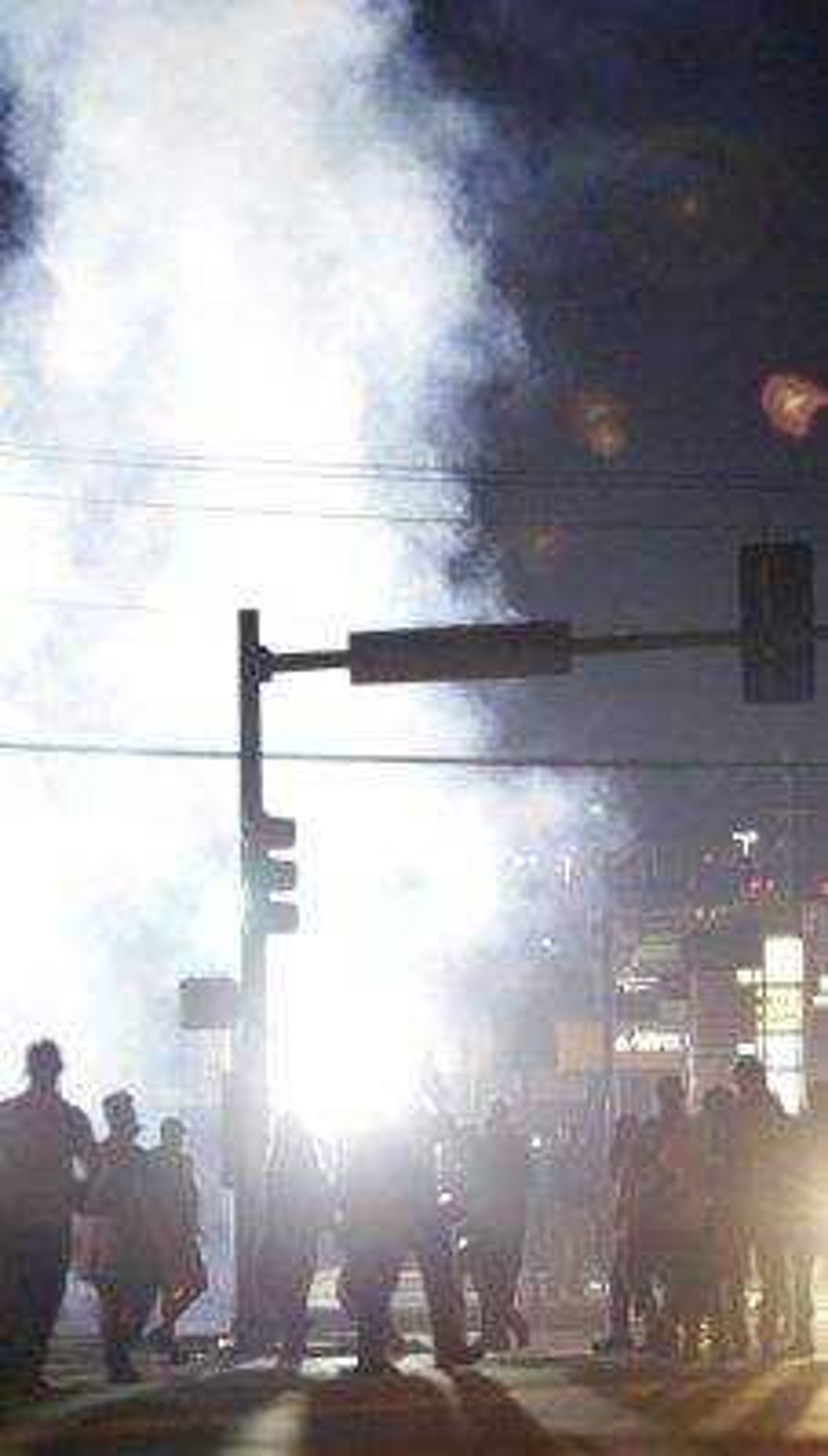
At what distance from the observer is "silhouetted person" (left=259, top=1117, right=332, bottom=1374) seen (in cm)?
1731

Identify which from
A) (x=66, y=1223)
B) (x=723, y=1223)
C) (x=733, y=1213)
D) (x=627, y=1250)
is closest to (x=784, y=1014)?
(x=627, y=1250)

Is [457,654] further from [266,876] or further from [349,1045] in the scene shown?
[349,1045]

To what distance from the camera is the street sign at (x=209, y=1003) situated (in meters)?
20.7

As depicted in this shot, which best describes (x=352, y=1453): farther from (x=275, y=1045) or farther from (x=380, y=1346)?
(x=275, y=1045)

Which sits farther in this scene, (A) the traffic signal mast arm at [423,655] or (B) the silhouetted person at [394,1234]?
(A) the traffic signal mast arm at [423,655]

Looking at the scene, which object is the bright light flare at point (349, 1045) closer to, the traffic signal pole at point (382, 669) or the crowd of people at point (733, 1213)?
the traffic signal pole at point (382, 669)

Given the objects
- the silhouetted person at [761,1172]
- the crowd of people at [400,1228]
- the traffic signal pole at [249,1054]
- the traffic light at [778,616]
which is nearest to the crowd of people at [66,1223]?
the crowd of people at [400,1228]

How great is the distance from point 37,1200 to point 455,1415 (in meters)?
3.29

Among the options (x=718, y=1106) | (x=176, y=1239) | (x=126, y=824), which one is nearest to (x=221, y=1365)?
(x=176, y=1239)

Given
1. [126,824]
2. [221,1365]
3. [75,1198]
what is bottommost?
[221,1365]

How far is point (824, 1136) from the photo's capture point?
1745cm

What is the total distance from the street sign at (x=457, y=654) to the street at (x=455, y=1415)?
25.9ft

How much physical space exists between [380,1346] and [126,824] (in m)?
39.6

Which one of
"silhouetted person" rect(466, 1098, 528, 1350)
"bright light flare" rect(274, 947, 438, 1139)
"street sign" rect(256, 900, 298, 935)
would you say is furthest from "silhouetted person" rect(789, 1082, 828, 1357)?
"street sign" rect(256, 900, 298, 935)
